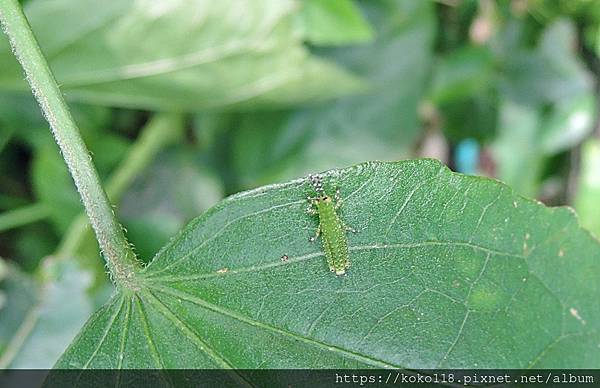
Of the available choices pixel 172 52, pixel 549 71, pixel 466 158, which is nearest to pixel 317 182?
pixel 172 52

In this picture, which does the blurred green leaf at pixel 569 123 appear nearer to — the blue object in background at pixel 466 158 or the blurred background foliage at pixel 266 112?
the blurred background foliage at pixel 266 112

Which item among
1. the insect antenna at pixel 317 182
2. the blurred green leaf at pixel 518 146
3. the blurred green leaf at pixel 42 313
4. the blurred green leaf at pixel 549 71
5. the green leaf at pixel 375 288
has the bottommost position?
the green leaf at pixel 375 288

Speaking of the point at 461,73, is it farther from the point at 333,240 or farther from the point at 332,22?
the point at 333,240

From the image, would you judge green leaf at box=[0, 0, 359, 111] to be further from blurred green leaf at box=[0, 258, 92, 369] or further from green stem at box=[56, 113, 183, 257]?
blurred green leaf at box=[0, 258, 92, 369]

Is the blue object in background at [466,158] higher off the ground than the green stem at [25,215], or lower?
higher

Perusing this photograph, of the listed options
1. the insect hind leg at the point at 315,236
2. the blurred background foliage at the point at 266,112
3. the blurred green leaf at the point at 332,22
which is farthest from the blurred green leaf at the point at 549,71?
the insect hind leg at the point at 315,236

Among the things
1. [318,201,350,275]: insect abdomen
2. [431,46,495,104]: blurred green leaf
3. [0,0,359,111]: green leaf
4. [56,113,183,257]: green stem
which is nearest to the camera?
[318,201,350,275]: insect abdomen

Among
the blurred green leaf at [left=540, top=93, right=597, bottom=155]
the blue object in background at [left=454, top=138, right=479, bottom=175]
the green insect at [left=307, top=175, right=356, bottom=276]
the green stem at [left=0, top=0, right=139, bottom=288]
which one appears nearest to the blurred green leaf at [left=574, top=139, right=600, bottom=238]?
the blurred green leaf at [left=540, top=93, right=597, bottom=155]

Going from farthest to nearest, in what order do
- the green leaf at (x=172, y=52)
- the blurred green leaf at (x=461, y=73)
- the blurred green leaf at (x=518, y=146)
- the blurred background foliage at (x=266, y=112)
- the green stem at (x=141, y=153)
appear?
the blurred green leaf at (x=518, y=146) → the blurred green leaf at (x=461, y=73) → the green stem at (x=141, y=153) → the blurred background foliage at (x=266, y=112) → the green leaf at (x=172, y=52)
